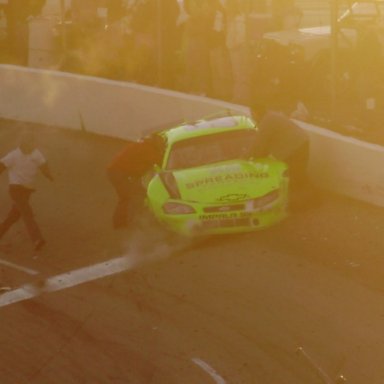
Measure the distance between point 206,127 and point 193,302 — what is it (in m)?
4.02

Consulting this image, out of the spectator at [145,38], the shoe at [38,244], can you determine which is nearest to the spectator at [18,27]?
the spectator at [145,38]

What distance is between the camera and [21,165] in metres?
15.6

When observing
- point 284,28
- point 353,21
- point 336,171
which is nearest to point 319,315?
point 336,171

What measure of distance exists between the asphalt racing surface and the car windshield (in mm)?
1000

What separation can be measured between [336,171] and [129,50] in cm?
684

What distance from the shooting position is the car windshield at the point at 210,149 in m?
16.0

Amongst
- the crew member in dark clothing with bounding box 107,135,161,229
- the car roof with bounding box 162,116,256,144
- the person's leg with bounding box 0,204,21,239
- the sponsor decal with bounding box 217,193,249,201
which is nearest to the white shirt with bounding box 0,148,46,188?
the person's leg with bounding box 0,204,21,239

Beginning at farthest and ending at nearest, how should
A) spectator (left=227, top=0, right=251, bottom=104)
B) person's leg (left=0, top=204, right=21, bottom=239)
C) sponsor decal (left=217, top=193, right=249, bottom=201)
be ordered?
spectator (left=227, top=0, right=251, bottom=104), person's leg (left=0, top=204, right=21, bottom=239), sponsor decal (left=217, top=193, right=249, bottom=201)

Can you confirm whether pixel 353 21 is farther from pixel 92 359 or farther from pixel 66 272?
pixel 92 359

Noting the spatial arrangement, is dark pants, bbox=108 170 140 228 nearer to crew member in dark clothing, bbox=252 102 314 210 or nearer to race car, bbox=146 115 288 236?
race car, bbox=146 115 288 236

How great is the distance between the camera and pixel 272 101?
67.9 feet

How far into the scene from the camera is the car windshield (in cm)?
1605

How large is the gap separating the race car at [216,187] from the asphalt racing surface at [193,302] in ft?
0.83

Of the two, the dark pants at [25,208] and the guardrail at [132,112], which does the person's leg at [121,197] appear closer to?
the guardrail at [132,112]
